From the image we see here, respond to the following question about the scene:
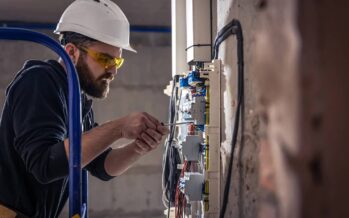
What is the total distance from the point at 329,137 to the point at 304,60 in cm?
6

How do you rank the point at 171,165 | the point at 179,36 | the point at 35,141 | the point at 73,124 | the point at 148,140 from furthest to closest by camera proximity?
1. the point at 179,36
2. the point at 171,165
3. the point at 148,140
4. the point at 35,141
5. the point at 73,124

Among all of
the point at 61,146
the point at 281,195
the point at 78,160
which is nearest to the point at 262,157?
the point at 281,195

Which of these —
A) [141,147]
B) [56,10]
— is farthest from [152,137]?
[56,10]

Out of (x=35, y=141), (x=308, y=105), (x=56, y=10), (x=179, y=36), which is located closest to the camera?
(x=308, y=105)

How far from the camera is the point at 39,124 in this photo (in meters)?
1.22

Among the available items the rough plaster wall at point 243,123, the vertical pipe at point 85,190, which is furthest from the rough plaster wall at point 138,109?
the rough plaster wall at point 243,123

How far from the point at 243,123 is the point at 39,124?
0.62 m

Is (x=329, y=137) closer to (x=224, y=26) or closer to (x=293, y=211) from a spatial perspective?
(x=293, y=211)

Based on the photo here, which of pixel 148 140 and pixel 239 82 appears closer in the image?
pixel 239 82

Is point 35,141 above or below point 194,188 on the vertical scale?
above

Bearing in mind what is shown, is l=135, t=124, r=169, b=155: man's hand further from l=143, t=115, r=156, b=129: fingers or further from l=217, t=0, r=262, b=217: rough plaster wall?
l=217, t=0, r=262, b=217: rough plaster wall

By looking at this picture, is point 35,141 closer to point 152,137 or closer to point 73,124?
point 73,124

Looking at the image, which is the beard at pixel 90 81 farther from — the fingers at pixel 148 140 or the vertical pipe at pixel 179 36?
the vertical pipe at pixel 179 36

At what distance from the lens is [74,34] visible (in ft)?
5.36
